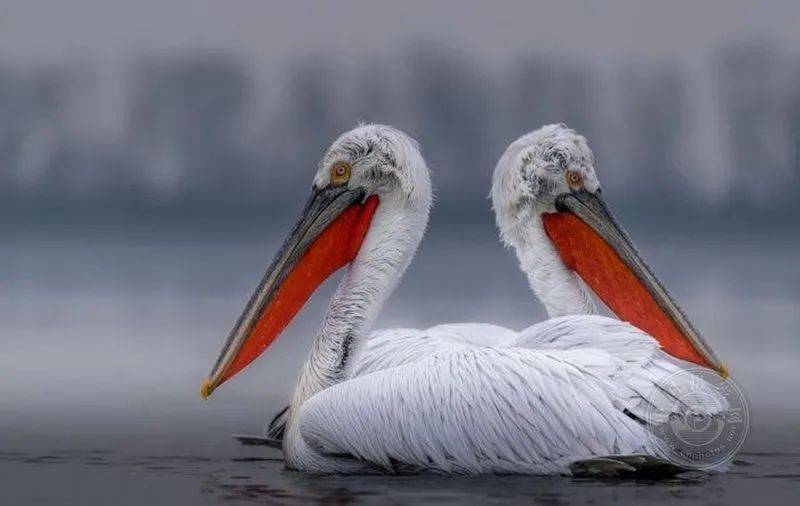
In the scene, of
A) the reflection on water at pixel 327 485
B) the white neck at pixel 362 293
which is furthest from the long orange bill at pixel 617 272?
the white neck at pixel 362 293

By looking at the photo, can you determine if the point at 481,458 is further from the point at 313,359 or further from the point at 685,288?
the point at 685,288

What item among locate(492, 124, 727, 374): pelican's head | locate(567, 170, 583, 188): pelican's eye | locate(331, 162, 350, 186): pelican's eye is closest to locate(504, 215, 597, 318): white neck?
locate(492, 124, 727, 374): pelican's head

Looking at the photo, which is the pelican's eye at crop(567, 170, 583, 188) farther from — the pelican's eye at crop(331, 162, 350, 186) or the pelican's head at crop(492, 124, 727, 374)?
the pelican's eye at crop(331, 162, 350, 186)

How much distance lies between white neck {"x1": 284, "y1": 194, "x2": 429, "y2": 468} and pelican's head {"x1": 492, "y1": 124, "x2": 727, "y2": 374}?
88 cm

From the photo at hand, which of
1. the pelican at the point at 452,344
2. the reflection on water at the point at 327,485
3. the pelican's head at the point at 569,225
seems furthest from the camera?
the pelican's head at the point at 569,225

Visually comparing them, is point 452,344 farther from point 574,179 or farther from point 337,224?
point 574,179

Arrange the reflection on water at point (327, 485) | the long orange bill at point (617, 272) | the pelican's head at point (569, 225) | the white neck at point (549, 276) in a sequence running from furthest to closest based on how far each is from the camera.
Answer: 1. the white neck at point (549, 276)
2. the pelican's head at point (569, 225)
3. the long orange bill at point (617, 272)
4. the reflection on water at point (327, 485)

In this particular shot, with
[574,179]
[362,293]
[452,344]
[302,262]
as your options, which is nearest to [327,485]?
[362,293]

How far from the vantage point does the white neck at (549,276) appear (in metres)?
10.1

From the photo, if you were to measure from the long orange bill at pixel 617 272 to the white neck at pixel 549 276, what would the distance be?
54 mm

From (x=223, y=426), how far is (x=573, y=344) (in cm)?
314

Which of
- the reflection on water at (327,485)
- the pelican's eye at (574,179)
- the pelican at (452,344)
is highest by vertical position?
the pelican's eye at (574,179)

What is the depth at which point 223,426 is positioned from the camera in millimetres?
11305

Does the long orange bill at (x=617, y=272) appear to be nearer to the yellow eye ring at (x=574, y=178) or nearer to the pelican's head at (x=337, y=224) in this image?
the yellow eye ring at (x=574, y=178)
